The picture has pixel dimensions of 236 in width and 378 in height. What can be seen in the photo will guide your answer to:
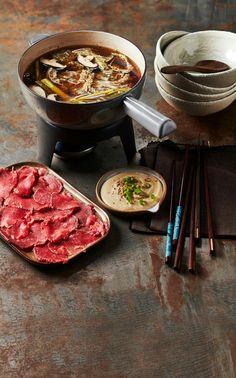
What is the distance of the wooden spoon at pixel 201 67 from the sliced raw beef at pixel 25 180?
570mm

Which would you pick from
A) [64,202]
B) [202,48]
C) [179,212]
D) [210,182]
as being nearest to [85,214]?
[64,202]

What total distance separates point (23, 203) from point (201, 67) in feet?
2.61

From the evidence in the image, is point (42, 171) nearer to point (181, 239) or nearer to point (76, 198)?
point (76, 198)

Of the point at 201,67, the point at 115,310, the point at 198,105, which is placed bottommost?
the point at 115,310

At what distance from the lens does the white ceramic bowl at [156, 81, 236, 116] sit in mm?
1885

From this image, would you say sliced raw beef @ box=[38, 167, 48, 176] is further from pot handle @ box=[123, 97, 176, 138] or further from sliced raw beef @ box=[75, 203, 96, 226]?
pot handle @ box=[123, 97, 176, 138]

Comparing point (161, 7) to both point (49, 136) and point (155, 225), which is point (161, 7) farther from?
point (155, 225)

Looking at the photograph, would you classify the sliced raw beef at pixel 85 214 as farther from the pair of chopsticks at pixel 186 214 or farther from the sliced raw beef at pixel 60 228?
the pair of chopsticks at pixel 186 214

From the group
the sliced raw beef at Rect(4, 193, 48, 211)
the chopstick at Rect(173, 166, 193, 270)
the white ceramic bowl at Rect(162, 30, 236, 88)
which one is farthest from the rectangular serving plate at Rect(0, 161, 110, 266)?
the white ceramic bowl at Rect(162, 30, 236, 88)

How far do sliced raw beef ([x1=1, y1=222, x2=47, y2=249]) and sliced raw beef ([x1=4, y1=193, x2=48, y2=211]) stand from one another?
0.24ft

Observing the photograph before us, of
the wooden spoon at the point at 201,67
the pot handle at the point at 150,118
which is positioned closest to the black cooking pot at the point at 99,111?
the pot handle at the point at 150,118

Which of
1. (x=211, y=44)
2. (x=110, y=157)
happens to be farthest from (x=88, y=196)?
(x=211, y=44)

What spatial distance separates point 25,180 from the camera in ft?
5.57

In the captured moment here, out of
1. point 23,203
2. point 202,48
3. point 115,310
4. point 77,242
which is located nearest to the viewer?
point 115,310
